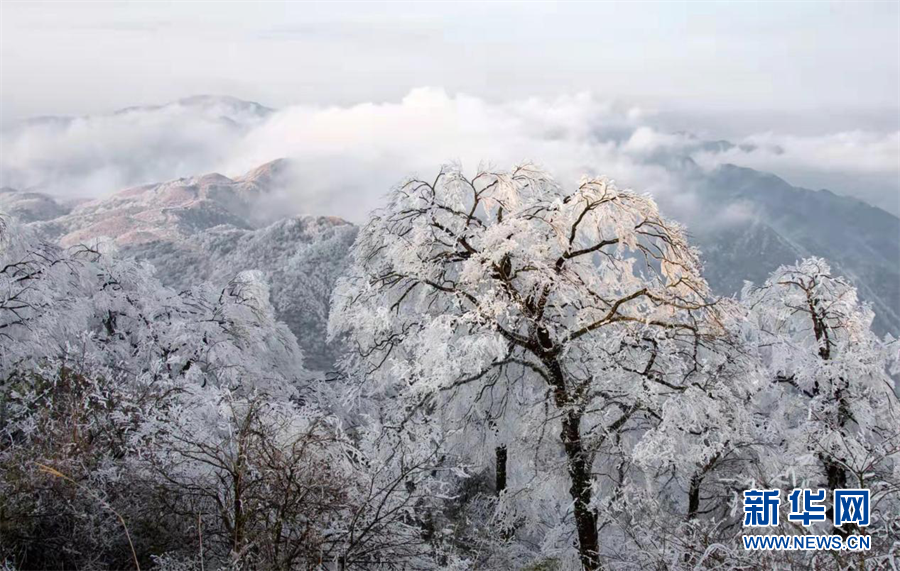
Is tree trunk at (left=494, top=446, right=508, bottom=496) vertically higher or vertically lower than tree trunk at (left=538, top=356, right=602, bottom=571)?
lower

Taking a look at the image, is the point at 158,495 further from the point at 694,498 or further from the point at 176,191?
the point at 176,191

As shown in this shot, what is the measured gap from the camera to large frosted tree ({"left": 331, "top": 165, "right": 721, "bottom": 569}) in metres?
6.89

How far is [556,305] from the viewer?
729 centimetres

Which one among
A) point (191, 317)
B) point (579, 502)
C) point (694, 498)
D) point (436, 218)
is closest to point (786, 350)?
point (694, 498)

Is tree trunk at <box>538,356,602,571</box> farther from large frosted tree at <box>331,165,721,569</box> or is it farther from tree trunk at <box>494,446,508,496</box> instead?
tree trunk at <box>494,446,508,496</box>

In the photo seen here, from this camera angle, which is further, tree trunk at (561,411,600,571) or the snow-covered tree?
the snow-covered tree

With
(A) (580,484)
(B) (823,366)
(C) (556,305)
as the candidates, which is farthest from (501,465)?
(B) (823,366)

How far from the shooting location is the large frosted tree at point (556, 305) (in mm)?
6891

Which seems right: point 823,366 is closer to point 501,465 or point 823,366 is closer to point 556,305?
point 556,305

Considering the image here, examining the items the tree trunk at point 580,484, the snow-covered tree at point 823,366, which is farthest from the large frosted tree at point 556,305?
the snow-covered tree at point 823,366

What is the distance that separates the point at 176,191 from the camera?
456 feet

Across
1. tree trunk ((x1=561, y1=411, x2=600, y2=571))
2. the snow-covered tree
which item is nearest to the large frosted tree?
tree trunk ((x1=561, y1=411, x2=600, y2=571))

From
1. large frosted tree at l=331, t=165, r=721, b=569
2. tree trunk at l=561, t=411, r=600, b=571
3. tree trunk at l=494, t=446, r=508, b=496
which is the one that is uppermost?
large frosted tree at l=331, t=165, r=721, b=569

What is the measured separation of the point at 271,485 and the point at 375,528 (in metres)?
0.87
